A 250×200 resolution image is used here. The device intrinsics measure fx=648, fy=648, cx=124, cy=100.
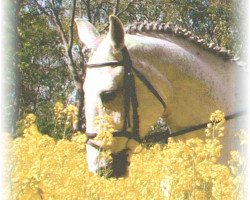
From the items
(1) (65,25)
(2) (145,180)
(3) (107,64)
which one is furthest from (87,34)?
(1) (65,25)

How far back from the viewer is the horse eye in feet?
15.5

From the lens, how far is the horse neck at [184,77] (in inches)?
192

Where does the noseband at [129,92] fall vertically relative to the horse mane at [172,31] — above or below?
below

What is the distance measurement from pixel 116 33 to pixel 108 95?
0.48m

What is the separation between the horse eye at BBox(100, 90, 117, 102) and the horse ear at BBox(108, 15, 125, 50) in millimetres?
362

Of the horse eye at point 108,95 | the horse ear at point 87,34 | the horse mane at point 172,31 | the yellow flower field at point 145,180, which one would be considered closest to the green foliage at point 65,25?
the horse ear at point 87,34

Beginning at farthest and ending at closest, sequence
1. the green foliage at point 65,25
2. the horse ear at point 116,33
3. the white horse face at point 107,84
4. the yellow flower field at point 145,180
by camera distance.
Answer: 1. the green foliage at point 65,25
2. the horse ear at point 116,33
3. the white horse face at point 107,84
4. the yellow flower field at point 145,180

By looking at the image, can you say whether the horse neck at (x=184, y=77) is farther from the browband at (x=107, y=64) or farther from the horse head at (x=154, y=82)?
the browband at (x=107, y=64)

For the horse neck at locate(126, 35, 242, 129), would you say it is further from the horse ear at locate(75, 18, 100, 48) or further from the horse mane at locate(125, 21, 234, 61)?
the horse ear at locate(75, 18, 100, 48)

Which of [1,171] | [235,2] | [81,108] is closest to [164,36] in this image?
[1,171]

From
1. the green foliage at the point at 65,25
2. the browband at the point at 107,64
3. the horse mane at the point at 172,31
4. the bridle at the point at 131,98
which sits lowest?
the green foliage at the point at 65,25

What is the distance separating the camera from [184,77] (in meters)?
4.96

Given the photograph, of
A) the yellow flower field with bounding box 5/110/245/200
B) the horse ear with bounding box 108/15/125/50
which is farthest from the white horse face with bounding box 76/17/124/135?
the yellow flower field with bounding box 5/110/245/200

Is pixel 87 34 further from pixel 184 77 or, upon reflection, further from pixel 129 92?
pixel 184 77
